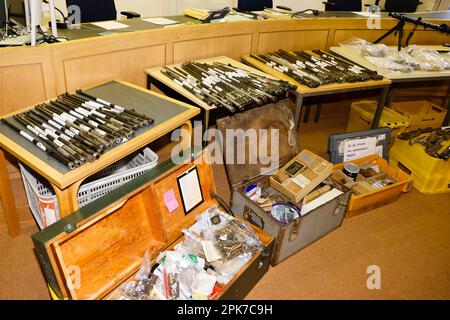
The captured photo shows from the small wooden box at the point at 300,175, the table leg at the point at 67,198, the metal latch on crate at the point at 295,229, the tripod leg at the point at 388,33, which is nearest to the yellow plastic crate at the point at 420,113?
the tripod leg at the point at 388,33

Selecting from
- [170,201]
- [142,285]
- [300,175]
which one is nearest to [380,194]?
[300,175]

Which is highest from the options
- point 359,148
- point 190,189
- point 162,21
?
point 162,21

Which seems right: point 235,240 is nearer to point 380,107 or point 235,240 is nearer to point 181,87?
point 181,87

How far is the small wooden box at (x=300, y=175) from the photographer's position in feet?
7.17

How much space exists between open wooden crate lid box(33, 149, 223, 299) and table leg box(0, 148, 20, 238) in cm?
60

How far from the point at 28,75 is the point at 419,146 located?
8.62ft

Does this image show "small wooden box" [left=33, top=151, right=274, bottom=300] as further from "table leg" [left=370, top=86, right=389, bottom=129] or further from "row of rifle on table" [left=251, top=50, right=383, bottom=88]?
"table leg" [left=370, top=86, right=389, bottom=129]

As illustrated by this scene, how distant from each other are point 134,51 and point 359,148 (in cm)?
173

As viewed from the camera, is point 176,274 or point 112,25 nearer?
point 176,274

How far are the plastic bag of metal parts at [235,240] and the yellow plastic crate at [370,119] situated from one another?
6.01ft

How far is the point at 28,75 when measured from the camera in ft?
6.39

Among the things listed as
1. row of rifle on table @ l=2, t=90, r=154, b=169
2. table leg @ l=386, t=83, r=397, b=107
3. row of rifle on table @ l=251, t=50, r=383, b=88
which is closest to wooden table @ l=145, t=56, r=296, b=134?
row of rifle on table @ l=251, t=50, r=383, b=88

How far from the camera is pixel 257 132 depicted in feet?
7.74
